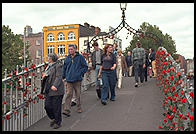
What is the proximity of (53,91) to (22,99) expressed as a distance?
0.76m

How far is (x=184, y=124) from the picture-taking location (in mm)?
4852

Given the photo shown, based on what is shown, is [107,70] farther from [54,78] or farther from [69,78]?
[54,78]

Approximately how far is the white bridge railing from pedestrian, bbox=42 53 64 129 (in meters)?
0.52

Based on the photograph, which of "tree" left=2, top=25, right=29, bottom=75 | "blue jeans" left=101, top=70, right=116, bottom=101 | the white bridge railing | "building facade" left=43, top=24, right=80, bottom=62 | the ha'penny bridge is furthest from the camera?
"building facade" left=43, top=24, right=80, bottom=62

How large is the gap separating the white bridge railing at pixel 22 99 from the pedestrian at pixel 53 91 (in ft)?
1.72

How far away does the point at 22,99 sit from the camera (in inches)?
226

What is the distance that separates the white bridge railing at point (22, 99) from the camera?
5199mm

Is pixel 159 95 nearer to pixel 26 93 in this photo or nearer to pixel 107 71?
pixel 107 71

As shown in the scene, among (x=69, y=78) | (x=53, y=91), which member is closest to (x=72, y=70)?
(x=69, y=78)

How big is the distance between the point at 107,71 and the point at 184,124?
333 centimetres

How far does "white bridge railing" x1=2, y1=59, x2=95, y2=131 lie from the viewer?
5.20m

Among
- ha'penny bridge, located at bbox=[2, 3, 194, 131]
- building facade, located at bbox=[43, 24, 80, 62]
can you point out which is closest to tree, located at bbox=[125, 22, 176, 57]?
building facade, located at bbox=[43, 24, 80, 62]

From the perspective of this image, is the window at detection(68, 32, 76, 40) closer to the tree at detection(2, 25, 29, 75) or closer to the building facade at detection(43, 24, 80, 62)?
the building facade at detection(43, 24, 80, 62)

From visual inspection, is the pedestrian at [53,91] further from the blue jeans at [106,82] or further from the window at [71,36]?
the window at [71,36]
